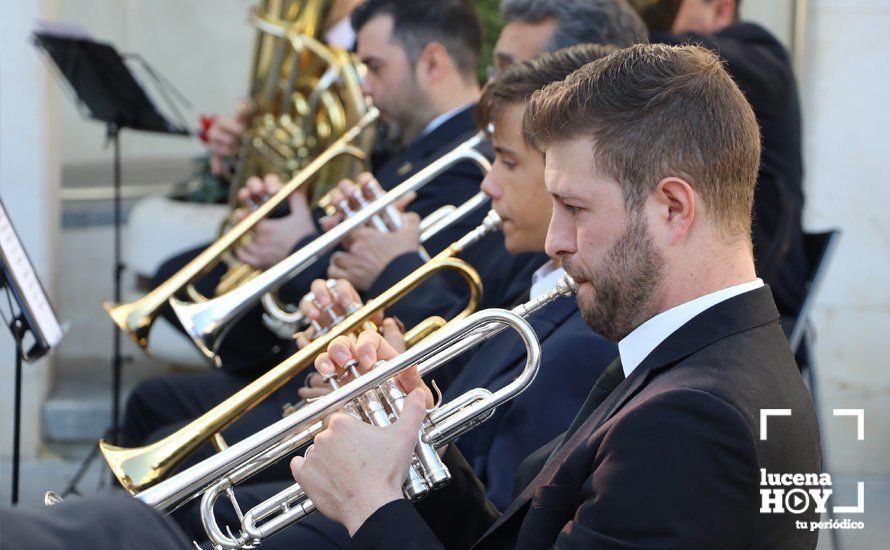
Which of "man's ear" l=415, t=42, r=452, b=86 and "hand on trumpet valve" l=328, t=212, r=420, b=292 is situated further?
"man's ear" l=415, t=42, r=452, b=86

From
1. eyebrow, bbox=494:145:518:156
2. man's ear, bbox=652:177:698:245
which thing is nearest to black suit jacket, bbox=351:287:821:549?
man's ear, bbox=652:177:698:245

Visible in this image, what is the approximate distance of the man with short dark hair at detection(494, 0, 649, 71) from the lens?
9.89ft

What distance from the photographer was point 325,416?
6.43 feet

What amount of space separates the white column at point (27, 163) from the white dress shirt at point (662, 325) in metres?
3.21

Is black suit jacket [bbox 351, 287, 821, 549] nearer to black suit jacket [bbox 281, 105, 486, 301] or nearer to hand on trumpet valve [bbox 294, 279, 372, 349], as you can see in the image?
hand on trumpet valve [bbox 294, 279, 372, 349]

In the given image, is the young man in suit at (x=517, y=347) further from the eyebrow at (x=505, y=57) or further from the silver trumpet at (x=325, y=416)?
the eyebrow at (x=505, y=57)

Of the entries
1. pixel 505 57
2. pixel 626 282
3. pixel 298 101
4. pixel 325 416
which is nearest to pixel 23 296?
pixel 325 416

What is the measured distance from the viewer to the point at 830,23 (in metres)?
4.26

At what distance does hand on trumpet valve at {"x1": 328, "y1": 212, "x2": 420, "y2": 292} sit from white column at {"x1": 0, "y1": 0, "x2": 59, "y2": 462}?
178cm

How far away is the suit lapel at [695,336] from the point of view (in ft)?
5.37

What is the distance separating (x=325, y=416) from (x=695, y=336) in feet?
2.04

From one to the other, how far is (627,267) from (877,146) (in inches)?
113

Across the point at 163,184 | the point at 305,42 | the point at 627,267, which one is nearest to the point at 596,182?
the point at 627,267

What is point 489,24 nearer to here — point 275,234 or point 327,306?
point 275,234
